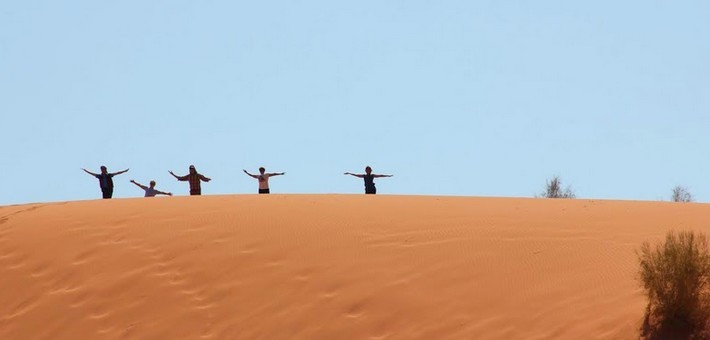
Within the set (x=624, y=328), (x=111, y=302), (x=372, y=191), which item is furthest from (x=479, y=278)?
(x=372, y=191)

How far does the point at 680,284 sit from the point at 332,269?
5.26 meters

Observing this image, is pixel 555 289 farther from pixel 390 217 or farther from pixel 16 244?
pixel 16 244

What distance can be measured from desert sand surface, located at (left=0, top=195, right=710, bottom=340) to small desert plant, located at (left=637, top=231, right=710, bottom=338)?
0.42 meters

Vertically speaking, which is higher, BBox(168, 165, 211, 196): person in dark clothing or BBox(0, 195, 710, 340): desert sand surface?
BBox(168, 165, 211, 196): person in dark clothing

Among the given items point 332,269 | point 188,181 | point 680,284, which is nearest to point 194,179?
point 188,181

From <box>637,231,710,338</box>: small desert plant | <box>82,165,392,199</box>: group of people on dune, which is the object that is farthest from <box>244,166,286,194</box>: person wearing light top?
<box>637,231,710,338</box>: small desert plant

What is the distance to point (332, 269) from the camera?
51.6 feet

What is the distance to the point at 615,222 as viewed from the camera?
17031 mm

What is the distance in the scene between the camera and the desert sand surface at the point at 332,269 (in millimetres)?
13523

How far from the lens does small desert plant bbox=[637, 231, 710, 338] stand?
1130 cm

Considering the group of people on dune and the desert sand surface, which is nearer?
the desert sand surface

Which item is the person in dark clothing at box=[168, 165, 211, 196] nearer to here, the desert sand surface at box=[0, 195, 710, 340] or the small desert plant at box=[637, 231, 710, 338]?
the desert sand surface at box=[0, 195, 710, 340]

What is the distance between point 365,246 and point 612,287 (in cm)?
398

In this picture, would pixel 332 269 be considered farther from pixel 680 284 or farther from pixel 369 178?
pixel 369 178
